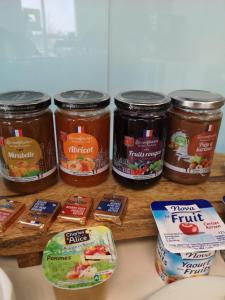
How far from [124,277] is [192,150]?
0.93 ft

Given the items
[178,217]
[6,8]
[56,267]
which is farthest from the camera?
[6,8]

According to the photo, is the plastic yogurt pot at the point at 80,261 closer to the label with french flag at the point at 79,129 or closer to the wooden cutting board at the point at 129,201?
the wooden cutting board at the point at 129,201

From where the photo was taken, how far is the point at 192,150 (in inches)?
21.2

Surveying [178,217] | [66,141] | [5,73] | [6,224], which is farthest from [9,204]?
[5,73]

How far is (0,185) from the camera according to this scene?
1.90 feet

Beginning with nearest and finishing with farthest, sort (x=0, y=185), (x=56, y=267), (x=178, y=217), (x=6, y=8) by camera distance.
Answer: (x=56, y=267)
(x=178, y=217)
(x=0, y=185)
(x=6, y=8)

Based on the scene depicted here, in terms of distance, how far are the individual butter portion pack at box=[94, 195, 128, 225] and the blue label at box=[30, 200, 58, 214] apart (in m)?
0.08

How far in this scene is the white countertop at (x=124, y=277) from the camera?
0.43m

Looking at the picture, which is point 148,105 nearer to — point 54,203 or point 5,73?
point 54,203

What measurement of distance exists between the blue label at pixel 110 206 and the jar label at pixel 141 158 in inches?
2.6

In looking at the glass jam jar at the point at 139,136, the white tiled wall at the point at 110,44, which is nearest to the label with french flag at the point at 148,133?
the glass jam jar at the point at 139,136

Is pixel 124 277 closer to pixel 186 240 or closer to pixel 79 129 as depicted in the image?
pixel 186 240

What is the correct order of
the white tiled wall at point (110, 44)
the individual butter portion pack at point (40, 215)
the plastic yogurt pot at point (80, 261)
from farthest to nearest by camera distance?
1. the white tiled wall at point (110, 44)
2. the individual butter portion pack at point (40, 215)
3. the plastic yogurt pot at point (80, 261)

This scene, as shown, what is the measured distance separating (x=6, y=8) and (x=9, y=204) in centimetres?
52
